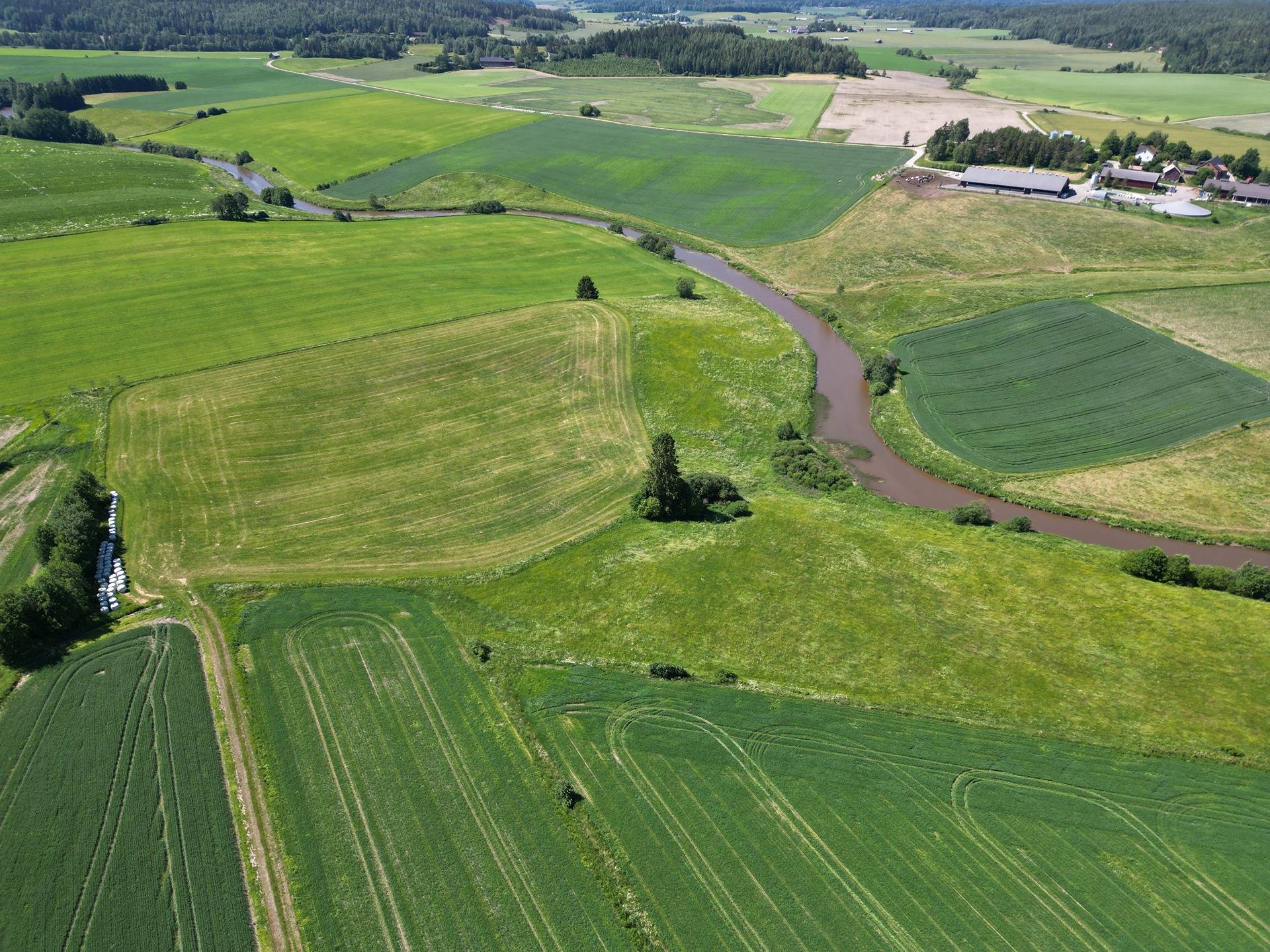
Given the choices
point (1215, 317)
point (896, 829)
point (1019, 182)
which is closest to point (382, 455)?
point (896, 829)

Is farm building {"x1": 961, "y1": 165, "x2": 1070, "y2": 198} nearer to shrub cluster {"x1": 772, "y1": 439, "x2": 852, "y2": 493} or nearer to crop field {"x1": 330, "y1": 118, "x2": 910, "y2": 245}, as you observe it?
crop field {"x1": 330, "y1": 118, "x2": 910, "y2": 245}

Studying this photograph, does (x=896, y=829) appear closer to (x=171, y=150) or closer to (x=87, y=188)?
(x=87, y=188)

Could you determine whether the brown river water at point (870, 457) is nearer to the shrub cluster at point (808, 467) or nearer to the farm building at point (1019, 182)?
the shrub cluster at point (808, 467)

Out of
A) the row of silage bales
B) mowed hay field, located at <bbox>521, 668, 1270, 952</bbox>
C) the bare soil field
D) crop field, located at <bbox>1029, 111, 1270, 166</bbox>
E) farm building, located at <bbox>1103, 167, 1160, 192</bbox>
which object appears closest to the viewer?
mowed hay field, located at <bbox>521, 668, 1270, 952</bbox>

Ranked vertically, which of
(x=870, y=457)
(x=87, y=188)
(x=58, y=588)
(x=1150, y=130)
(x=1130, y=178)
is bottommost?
(x=58, y=588)

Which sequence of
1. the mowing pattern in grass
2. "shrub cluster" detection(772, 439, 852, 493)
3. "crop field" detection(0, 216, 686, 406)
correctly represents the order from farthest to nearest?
"crop field" detection(0, 216, 686, 406) < the mowing pattern in grass < "shrub cluster" detection(772, 439, 852, 493)

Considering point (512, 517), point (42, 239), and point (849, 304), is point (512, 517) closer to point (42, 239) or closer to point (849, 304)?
point (849, 304)

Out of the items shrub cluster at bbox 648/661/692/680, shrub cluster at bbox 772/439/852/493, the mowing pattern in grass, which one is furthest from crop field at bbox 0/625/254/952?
the mowing pattern in grass

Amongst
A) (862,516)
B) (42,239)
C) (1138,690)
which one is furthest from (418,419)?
(42,239)
